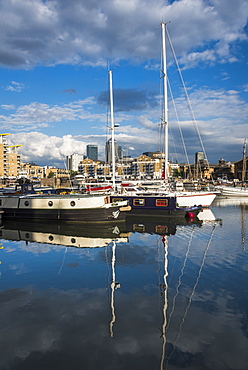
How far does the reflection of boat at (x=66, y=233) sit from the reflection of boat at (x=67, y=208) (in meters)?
0.95

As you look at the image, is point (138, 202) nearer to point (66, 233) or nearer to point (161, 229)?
point (161, 229)

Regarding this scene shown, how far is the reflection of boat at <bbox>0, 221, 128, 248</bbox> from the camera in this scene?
20377 mm

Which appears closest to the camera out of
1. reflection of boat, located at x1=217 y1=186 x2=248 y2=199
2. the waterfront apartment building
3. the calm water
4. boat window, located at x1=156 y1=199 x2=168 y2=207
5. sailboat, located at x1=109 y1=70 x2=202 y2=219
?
the calm water

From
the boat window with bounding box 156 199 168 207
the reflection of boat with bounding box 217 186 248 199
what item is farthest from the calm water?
the reflection of boat with bounding box 217 186 248 199

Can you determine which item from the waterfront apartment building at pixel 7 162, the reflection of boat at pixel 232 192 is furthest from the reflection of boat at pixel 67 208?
the waterfront apartment building at pixel 7 162

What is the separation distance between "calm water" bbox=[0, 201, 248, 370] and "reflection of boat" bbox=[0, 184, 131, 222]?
8.18 m

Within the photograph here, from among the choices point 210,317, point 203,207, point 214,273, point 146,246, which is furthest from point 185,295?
point 203,207

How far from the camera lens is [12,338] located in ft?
25.1

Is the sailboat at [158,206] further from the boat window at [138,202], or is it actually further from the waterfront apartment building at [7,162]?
the waterfront apartment building at [7,162]

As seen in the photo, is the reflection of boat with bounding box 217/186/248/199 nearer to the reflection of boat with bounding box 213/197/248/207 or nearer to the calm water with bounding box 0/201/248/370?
the reflection of boat with bounding box 213/197/248/207

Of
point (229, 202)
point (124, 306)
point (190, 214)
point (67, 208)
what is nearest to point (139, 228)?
point (67, 208)

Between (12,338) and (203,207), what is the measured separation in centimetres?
2901

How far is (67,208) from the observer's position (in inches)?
1101

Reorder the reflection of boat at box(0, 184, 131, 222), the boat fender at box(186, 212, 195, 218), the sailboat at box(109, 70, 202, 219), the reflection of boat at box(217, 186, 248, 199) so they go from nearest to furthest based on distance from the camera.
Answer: the reflection of boat at box(0, 184, 131, 222)
the boat fender at box(186, 212, 195, 218)
the sailboat at box(109, 70, 202, 219)
the reflection of boat at box(217, 186, 248, 199)
